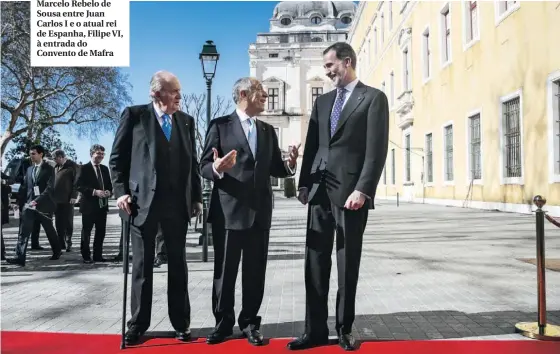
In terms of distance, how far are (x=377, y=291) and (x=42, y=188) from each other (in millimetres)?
5111

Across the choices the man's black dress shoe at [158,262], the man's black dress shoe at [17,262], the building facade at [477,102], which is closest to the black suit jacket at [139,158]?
the man's black dress shoe at [158,262]

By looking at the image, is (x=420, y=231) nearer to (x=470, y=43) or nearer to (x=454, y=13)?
(x=470, y=43)

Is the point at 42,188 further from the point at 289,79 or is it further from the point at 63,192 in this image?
the point at 289,79

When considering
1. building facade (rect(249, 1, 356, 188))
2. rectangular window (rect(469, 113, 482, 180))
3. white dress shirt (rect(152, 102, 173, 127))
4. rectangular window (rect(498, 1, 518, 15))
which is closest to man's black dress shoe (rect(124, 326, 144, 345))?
white dress shirt (rect(152, 102, 173, 127))

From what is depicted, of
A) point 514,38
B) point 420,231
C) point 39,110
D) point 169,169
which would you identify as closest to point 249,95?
point 169,169

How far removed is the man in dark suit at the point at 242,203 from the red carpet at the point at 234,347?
163mm

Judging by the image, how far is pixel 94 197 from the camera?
7.86 m

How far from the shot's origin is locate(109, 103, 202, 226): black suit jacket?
12.8 feet

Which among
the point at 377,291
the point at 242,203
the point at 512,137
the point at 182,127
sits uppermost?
the point at 512,137

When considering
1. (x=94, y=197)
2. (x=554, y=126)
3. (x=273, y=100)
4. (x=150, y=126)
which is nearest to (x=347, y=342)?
(x=150, y=126)

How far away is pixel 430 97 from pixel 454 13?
→ 4.18 m

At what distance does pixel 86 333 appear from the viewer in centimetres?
410

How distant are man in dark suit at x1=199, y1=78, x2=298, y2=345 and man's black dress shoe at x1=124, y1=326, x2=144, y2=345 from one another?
515 mm

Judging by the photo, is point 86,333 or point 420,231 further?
point 420,231
